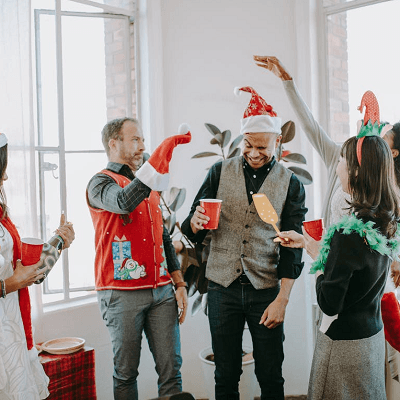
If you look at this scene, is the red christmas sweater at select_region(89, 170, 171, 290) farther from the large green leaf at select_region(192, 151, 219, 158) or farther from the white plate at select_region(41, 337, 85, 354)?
the large green leaf at select_region(192, 151, 219, 158)

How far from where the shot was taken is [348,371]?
4.79ft

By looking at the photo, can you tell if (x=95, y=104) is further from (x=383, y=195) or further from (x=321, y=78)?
(x=383, y=195)

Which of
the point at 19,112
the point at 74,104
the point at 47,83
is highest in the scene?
the point at 47,83

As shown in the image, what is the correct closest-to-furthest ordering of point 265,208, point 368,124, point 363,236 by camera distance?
point 363,236 < point 368,124 < point 265,208

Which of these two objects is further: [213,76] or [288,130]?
[213,76]

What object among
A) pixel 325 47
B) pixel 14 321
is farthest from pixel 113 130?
pixel 325 47

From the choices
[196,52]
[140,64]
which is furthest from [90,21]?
[196,52]

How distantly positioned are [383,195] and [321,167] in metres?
1.64

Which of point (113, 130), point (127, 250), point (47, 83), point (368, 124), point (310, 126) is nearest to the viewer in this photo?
point (368, 124)

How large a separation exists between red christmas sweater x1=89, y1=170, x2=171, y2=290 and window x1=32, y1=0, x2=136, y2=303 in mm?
798

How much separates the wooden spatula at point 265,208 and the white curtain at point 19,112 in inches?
46.9

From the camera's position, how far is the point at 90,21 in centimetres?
290

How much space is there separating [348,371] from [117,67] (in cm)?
231

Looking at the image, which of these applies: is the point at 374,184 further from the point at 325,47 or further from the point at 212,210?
the point at 325,47
